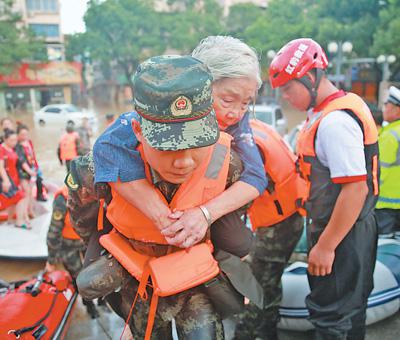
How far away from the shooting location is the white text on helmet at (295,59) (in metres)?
2.01

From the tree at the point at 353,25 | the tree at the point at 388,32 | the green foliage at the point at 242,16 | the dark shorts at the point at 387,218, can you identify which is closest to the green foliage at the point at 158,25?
the green foliage at the point at 242,16

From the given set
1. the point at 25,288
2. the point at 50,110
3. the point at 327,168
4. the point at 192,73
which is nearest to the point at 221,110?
the point at 192,73

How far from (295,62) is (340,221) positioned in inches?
32.9

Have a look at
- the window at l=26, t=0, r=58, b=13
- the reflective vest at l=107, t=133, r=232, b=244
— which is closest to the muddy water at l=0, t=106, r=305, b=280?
the reflective vest at l=107, t=133, r=232, b=244

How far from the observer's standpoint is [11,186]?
5.86 metres

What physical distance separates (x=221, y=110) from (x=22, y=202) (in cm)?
498

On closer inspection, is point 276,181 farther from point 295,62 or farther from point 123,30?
point 123,30

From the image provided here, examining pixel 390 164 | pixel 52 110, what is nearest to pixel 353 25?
pixel 52 110

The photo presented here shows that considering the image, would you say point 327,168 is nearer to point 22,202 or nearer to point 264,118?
point 22,202

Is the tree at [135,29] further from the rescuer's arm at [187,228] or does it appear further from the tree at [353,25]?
the rescuer's arm at [187,228]

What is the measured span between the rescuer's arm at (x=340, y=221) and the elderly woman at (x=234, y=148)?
51 cm

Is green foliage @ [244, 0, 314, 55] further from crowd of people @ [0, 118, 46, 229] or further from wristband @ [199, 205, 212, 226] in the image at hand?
wristband @ [199, 205, 212, 226]

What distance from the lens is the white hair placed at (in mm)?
1566

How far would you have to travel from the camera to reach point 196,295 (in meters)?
1.44
